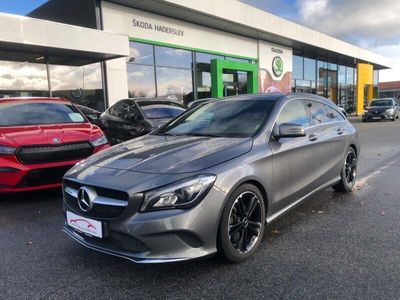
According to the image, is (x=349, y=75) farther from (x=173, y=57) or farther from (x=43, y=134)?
(x=43, y=134)

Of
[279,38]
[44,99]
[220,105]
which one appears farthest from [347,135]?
[279,38]

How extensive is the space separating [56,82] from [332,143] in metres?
12.2

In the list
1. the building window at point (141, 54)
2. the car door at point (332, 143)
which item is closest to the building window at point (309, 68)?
the building window at point (141, 54)

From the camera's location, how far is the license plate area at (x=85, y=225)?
9.71 feet

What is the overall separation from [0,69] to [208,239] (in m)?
12.8

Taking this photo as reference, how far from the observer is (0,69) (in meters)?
13.0

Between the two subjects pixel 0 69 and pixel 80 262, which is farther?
pixel 0 69

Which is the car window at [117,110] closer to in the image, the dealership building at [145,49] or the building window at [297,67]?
the dealership building at [145,49]

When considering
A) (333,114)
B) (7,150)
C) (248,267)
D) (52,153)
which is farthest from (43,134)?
(333,114)

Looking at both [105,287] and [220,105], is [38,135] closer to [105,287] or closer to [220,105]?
[220,105]

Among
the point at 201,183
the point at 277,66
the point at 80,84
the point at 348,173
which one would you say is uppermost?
the point at 277,66

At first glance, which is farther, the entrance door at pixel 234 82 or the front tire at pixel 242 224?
the entrance door at pixel 234 82

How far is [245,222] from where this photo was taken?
3.38 metres

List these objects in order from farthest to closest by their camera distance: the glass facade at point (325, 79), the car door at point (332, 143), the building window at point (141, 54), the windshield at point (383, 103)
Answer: the glass facade at point (325, 79), the windshield at point (383, 103), the building window at point (141, 54), the car door at point (332, 143)
